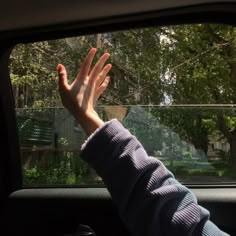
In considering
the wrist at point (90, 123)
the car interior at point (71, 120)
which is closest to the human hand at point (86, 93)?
the wrist at point (90, 123)

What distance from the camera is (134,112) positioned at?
88.4 inches

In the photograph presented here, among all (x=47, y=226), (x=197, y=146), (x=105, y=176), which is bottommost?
(x=47, y=226)

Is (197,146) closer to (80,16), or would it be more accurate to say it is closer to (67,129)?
(67,129)

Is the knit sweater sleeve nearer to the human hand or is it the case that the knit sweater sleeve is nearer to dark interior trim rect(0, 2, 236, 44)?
the human hand

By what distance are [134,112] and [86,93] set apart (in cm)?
127

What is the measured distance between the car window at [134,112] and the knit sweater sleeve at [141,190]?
117cm

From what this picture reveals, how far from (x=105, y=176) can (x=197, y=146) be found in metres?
1.49

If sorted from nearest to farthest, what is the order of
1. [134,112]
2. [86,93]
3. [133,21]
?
[86,93], [133,21], [134,112]

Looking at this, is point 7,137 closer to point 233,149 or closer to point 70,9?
point 70,9

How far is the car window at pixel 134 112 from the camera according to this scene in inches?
87.9

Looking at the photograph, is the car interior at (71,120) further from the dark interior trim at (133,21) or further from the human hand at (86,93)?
the human hand at (86,93)

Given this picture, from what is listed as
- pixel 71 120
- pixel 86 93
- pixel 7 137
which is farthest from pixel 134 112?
pixel 86 93

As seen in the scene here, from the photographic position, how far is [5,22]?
6.88 feet

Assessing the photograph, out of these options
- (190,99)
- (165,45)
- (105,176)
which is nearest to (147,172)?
(105,176)
